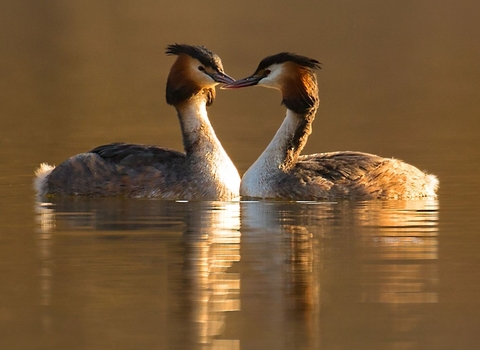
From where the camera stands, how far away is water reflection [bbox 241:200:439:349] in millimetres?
8016

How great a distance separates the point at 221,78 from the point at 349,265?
4.41m

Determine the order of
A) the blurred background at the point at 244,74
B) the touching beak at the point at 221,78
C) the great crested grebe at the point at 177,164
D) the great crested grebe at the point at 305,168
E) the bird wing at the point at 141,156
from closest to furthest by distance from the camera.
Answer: the great crested grebe at the point at 305,168 < the great crested grebe at the point at 177,164 < the touching beak at the point at 221,78 < the bird wing at the point at 141,156 < the blurred background at the point at 244,74

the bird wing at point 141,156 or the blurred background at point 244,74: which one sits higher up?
the blurred background at point 244,74

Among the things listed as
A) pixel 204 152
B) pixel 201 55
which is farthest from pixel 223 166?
pixel 201 55

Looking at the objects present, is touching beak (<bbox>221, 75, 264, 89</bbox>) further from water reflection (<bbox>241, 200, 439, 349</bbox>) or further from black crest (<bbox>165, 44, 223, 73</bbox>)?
water reflection (<bbox>241, 200, 439, 349</bbox>)

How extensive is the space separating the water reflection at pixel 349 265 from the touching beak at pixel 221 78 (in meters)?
1.42

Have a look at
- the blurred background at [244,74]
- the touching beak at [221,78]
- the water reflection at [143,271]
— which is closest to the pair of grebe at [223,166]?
the touching beak at [221,78]

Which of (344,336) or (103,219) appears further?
(103,219)

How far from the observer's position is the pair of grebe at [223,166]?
13.3 m

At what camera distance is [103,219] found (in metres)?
12.0

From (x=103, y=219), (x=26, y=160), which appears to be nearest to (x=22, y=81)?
(x=26, y=160)

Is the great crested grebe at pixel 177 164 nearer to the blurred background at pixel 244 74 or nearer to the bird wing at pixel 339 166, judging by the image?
the bird wing at pixel 339 166

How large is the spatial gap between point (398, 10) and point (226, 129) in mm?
35508

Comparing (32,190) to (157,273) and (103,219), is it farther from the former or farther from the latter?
(157,273)
